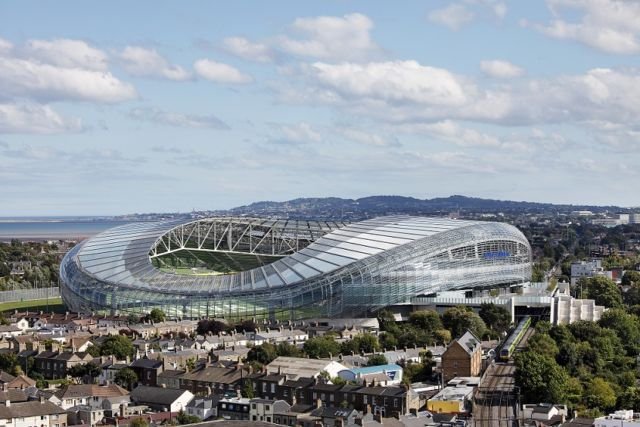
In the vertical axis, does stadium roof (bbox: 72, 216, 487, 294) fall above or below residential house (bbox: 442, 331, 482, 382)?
above

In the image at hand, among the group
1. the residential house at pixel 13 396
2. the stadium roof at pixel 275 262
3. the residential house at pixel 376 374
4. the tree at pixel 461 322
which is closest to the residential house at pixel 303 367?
the residential house at pixel 376 374

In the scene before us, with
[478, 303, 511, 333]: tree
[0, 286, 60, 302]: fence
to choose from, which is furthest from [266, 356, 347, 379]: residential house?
[0, 286, 60, 302]: fence

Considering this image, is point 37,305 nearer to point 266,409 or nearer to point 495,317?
point 495,317

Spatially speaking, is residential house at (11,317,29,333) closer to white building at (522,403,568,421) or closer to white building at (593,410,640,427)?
white building at (522,403,568,421)

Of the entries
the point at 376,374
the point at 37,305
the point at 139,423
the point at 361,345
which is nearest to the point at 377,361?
the point at 376,374

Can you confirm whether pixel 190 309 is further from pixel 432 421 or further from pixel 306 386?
pixel 432 421
